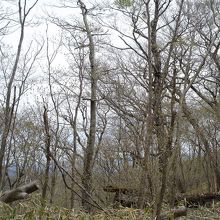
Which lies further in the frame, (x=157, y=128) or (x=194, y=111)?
(x=194, y=111)

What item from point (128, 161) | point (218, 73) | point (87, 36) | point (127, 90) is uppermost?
point (87, 36)

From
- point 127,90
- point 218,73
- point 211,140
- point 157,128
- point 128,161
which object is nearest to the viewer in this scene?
point 157,128

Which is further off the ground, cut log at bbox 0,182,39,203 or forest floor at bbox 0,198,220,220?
cut log at bbox 0,182,39,203

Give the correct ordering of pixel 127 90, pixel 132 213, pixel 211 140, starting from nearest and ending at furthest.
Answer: pixel 132 213 < pixel 127 90 < pixel 211 140

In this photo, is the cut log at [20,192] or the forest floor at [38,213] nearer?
the cut log at [20,192]

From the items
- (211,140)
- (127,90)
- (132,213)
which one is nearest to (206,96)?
(211,140)

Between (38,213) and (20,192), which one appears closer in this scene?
(20,192)

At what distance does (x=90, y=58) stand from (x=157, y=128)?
1079 cm

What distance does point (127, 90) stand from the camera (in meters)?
19.0

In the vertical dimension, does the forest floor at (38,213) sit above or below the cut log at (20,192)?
below

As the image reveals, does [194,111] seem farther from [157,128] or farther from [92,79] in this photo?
[157,128]

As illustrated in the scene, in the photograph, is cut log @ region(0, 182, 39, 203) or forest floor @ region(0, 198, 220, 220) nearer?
cut log @ region(0, 182, 39, 203)

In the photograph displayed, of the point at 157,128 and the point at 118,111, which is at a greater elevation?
the point at 118,111

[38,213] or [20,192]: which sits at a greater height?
[20,192]
